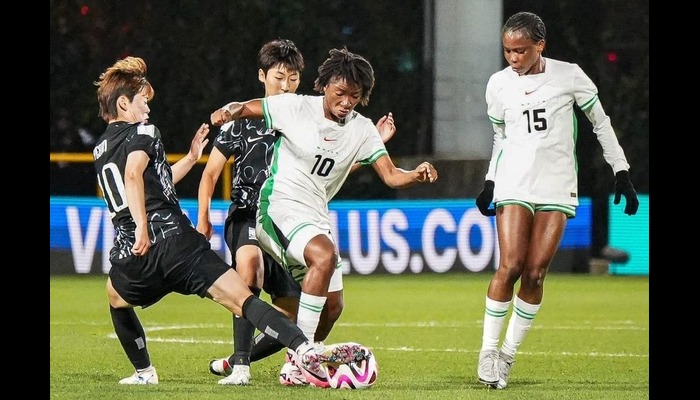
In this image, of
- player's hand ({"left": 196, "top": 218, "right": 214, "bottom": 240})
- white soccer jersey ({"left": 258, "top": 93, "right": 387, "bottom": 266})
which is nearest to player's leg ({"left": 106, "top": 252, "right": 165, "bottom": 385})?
player's hand ({"left": 196, "top": 218, "right": 214, "bottom": 240})

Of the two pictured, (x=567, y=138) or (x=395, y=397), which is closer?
(x=395, y=397)

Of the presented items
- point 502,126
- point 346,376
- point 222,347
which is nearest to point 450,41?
point 222,347

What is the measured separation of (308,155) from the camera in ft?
23.2

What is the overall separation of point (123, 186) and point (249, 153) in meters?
1.03

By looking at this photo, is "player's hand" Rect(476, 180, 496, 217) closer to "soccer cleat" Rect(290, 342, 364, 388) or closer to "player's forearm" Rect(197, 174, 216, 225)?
"soccer cleat" Rect(290, 342, 364, 388)

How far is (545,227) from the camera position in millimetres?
7098

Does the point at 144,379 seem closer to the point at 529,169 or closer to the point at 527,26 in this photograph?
the point at 529,169

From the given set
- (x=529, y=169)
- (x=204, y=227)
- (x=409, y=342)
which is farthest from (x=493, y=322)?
(x=409, y=342)

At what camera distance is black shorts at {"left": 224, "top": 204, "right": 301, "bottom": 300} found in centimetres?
744

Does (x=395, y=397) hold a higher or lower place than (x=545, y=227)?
lower

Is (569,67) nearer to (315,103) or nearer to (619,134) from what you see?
(315,103)

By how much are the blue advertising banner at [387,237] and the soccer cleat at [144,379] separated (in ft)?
26.6

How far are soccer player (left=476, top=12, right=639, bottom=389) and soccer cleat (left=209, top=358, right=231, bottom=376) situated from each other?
1.39 meters
